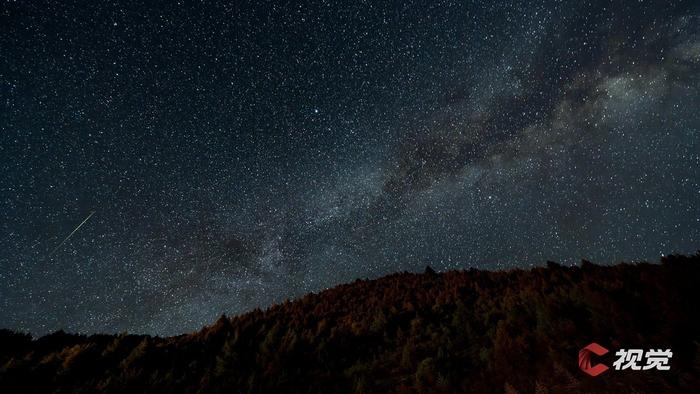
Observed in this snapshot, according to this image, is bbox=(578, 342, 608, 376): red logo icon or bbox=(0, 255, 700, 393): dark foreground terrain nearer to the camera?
bbox=(578, 342, 608, 376): red logo icon

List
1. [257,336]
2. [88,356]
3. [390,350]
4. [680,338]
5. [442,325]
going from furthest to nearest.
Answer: [257,336]
[442,325]
[390,350]
[88,356]
[680,338]

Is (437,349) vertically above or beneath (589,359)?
above

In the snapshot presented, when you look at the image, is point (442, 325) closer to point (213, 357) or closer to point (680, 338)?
point (680, 338)

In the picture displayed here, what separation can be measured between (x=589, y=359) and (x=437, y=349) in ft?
10.8

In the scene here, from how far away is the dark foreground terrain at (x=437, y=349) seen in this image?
535cm

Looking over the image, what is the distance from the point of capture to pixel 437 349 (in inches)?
316

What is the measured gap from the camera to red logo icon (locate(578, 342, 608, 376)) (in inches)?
204

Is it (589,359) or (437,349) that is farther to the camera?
(437,349)

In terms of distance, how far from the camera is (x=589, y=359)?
551 centimetres

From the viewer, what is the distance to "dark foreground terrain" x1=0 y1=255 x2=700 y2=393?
5352 millimetres

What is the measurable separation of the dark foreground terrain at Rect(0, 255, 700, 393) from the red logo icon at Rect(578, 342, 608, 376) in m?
0.11

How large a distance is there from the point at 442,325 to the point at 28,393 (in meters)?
9.27

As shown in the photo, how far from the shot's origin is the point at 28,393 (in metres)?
6.05

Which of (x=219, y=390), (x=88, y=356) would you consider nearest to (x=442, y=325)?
(x=219, y=390)
